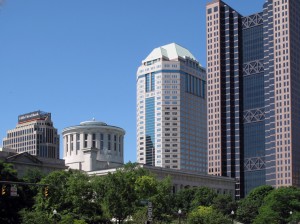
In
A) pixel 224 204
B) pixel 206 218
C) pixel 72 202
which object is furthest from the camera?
pixel 224 204

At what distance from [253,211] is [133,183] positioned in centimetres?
5058

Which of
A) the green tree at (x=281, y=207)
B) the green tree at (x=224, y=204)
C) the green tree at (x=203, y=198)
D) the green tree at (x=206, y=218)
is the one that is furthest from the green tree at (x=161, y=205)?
the green tree at (x=224, y=204)

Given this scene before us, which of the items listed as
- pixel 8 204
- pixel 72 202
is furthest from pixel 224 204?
pixel 8 204

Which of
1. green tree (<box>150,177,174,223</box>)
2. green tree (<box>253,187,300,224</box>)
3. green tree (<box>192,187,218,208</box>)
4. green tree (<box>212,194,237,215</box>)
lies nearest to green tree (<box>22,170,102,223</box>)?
green tree (<box>150,177,174,223</box>)

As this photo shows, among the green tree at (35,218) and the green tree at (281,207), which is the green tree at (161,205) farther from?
the green tree at (35,218)

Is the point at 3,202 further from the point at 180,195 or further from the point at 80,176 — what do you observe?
the point at 180,195

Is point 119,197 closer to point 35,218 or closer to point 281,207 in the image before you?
point 35,218

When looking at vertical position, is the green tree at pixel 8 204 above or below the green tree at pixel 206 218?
above

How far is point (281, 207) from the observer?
17100 centimetres

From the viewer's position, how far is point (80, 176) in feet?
497

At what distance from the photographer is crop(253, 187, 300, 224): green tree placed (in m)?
162

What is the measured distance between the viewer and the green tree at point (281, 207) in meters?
162

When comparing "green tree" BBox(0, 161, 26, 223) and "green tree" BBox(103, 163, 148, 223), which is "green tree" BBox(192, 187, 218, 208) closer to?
"green tree" BBox(103, 163, 148, 223)

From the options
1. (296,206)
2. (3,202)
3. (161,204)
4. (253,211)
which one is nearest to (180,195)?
(253,211)
